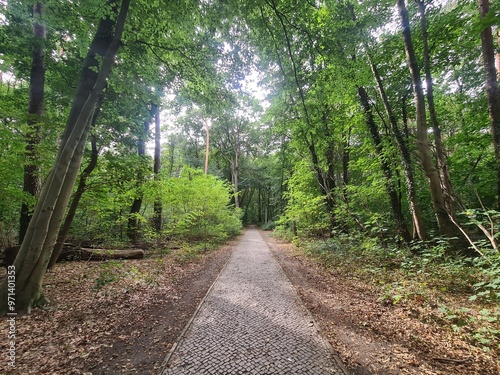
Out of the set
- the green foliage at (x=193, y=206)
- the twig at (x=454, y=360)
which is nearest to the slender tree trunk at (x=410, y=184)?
the twig at (x=454, y=360)

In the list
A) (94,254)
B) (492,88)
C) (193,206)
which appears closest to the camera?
(492,88)

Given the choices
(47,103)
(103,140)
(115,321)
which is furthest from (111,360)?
(47,103)

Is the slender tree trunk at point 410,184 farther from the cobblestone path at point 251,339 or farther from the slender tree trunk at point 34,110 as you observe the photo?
the slender tree trunk at point 34,110

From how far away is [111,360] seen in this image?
2.75 metres

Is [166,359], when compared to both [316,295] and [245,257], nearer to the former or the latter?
[316,295]

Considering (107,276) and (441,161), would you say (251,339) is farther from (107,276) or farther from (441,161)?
(441,161)

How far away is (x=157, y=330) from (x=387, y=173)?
8799 millimetres

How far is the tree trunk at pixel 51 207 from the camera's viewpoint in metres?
3.88

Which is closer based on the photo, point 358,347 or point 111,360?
point 111,360

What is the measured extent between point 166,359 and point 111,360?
0.70 metres

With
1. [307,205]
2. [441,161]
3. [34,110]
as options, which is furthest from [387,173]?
[34,110]

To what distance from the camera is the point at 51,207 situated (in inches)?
156

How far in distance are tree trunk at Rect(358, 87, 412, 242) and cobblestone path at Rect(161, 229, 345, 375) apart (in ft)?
17.9

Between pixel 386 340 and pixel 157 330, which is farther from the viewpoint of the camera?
pixel 157 330
